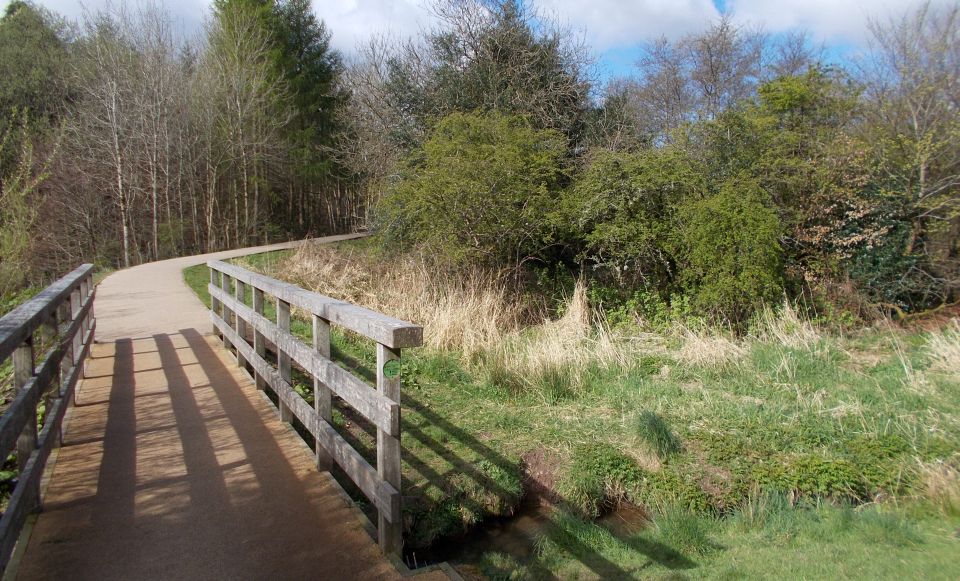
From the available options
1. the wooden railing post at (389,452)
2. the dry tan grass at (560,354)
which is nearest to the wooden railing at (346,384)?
the wooden railing post at (389,452)

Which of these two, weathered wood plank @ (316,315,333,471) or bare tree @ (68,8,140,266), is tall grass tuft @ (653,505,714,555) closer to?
weathered wood plank @ (316,315,333,471)

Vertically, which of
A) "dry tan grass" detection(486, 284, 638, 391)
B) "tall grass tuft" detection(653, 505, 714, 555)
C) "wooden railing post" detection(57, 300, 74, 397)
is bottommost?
"tall grass tuft" detection(653, 505, 714, 555)

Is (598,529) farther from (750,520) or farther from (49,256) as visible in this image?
(49,256)

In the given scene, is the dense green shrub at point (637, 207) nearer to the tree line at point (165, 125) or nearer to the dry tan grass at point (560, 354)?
the dry tan grass at point (560, 354)

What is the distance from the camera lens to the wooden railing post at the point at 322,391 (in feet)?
13.4

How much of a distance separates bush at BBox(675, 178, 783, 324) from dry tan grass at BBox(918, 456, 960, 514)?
4.48 metres

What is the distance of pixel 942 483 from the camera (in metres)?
4.49

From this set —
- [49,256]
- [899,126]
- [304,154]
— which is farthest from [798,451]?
[304,154]

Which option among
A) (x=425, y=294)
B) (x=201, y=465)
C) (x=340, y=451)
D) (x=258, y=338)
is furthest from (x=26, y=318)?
(x=425, y=294)

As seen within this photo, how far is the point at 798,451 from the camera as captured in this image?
5.27 meters

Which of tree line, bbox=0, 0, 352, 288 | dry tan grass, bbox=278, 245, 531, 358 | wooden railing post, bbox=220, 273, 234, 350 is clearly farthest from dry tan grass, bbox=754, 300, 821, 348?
tree line, bbox=0, 0, 352, 288

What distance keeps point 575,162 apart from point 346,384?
1062cm

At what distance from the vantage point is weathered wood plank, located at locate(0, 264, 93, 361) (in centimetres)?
293

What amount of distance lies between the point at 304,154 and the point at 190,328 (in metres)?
24.4
